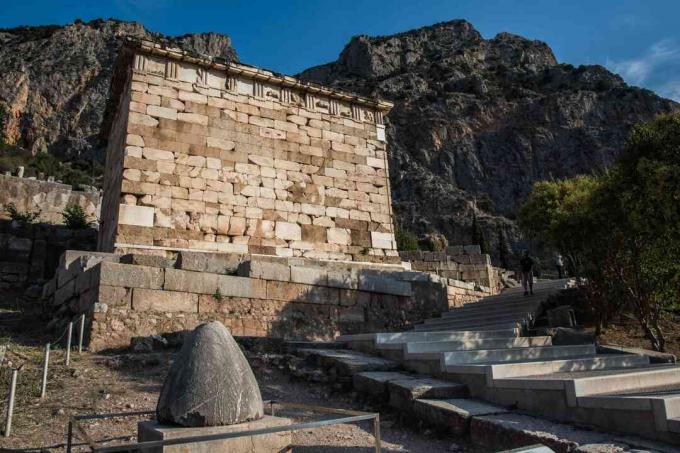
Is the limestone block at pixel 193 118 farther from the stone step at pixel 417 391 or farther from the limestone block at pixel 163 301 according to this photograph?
the stone step at pixel 417 391

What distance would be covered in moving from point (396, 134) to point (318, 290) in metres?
54.1

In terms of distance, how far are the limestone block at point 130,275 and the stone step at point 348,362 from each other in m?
2.71

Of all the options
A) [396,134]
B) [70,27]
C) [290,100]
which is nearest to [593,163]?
[396,134]

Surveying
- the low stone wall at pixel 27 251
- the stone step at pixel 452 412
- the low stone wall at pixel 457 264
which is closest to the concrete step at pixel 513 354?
the stone step at pixel 452 412

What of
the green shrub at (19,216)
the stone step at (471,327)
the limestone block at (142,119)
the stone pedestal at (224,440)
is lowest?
the stone pedestal at (224,440)

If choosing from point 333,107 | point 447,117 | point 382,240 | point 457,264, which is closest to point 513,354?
point 382,240

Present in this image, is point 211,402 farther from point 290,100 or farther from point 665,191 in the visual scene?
point 290,100

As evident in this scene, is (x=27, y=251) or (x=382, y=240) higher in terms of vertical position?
(x=382, y=240)

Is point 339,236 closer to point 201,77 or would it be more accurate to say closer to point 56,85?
point 201,77

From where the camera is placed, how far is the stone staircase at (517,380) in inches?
143

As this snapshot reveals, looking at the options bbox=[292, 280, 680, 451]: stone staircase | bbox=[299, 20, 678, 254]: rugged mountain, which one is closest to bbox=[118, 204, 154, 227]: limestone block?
bbox=[292, 280, 680, 451]: stone staircase

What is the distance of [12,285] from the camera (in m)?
11.3

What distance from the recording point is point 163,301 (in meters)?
7.65

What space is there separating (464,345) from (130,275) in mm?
5362
